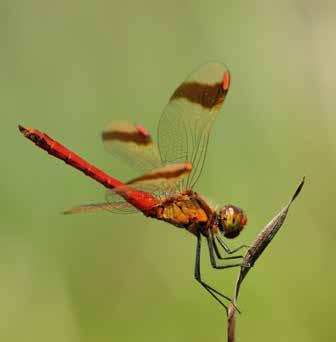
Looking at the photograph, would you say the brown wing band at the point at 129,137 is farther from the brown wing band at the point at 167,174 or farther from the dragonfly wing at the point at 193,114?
the brown wing band at the point at 167,174

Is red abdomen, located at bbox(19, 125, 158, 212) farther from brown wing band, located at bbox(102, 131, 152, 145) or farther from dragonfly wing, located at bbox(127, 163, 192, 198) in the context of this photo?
brown wing band, located at bbox(102, 131, 152, 145)

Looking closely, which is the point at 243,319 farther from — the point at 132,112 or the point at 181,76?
the point at 181,76

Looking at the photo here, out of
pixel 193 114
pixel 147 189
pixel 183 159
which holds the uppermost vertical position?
pixel 193 114

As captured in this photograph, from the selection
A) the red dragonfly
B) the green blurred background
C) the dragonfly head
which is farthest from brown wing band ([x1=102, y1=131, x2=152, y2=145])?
the green blurred background

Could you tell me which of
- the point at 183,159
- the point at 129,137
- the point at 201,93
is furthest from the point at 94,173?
the point at 201,93

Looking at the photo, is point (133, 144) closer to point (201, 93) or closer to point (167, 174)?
point (201, 93)

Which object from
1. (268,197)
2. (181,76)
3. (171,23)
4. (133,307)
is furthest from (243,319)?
(171,23)

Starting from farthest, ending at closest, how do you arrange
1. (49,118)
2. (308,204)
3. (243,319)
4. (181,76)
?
(181,76) → (49,118) → (308,204) → (243,319)

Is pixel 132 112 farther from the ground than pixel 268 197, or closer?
farther from the ground
